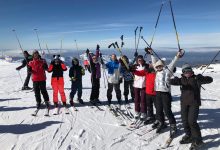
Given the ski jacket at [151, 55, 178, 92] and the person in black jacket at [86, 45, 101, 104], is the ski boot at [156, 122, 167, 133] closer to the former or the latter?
the ski jacket at [151, 55, 178, 92]

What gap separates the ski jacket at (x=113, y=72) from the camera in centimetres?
1080

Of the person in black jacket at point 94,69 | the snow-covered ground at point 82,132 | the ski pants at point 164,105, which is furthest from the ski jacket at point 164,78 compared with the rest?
the person in black jacket at point 94,69

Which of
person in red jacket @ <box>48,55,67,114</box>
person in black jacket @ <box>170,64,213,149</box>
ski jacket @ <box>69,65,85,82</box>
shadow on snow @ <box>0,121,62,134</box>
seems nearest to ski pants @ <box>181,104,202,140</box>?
person in black jacket @ <box>170,64,213,149</box>

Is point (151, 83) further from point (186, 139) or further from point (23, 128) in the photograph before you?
point (23, 128)

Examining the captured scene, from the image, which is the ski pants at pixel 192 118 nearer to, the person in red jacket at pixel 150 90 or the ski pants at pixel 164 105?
the ski pants at pixel 164 105

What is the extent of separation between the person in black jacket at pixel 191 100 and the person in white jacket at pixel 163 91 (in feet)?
2.01

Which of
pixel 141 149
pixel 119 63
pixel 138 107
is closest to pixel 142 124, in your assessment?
pixel 138 107

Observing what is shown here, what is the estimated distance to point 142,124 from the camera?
8586mm

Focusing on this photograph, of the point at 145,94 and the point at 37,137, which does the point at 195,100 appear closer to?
the point at 145,94

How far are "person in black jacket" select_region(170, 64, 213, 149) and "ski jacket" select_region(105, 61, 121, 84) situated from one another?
13.4 feet

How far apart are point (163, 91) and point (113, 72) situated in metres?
3.55

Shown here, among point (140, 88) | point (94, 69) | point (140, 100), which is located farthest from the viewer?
point (94, 69)

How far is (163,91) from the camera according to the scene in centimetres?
755

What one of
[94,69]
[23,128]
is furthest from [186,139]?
[94,69]
